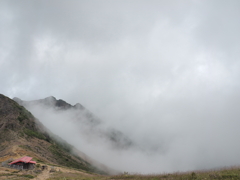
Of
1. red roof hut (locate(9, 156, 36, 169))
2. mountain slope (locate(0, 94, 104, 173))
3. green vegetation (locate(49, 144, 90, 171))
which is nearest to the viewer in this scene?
red roof hut (locate(9, 156, 36, 169))

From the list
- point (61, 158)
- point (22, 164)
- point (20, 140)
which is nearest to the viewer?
point (22, 164)

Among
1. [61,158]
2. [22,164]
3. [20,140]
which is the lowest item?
[22,164]

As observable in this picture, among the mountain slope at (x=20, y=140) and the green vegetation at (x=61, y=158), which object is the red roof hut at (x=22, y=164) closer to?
the mountain slope at (x=20, y=140)

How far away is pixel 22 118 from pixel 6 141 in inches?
1041

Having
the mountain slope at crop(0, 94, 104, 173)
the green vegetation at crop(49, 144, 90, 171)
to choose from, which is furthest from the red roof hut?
the green vegetation at crop(49, 144, 90, 171)

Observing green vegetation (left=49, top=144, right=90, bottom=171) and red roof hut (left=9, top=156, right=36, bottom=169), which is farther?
green vegetation (left=49, top=144, right=90, bottom=171)

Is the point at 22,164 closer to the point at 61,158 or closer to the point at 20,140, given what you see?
the point at 20,140

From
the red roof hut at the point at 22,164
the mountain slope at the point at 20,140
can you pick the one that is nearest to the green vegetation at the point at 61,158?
the mountain slope at the point at 20,140

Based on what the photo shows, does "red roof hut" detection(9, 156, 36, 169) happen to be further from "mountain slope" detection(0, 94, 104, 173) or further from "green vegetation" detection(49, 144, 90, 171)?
"green vegetation" detection(49, 144, 90, 171)

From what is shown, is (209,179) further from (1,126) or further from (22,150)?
(1,126)

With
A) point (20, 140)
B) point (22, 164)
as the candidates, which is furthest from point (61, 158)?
point (22, 164)

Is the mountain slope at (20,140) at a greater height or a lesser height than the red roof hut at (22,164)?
greater

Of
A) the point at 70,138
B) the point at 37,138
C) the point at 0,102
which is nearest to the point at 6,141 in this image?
the point at 37,138

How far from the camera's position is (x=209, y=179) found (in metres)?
13.8
